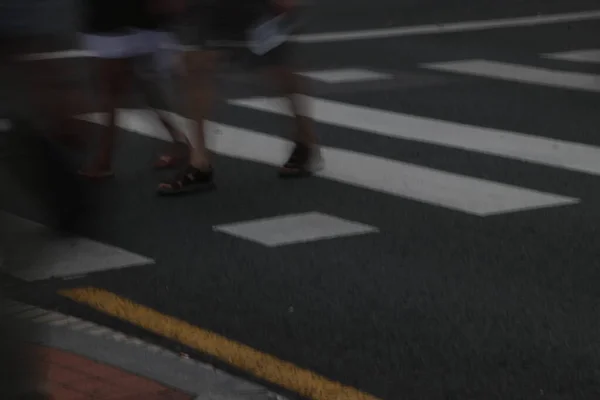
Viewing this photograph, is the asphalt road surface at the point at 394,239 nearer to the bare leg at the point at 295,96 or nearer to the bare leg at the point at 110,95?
the bare leg at the point at 110,95

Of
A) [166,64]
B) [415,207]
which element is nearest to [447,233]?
[415,207]

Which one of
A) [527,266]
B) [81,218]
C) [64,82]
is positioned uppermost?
[64,82]

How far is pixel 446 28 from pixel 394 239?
8.89 m

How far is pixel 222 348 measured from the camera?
18.4ft

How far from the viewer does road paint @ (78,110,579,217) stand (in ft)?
26.0

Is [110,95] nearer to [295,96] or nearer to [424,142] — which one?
[295,96]

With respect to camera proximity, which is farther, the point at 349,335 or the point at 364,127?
the point at 364,127

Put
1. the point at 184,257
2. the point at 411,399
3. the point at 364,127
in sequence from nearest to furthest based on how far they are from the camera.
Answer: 1. the point at 411,399
2. the point at 184,257
3. the point at 364,127

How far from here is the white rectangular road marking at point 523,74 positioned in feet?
39.8

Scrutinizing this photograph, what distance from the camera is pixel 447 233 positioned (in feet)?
23.9

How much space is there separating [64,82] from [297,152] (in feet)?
17.3

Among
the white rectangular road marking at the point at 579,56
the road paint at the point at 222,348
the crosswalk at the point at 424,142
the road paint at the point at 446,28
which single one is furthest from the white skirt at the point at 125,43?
the road paint at the point at 446,28

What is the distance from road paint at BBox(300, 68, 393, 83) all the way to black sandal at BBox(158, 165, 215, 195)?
4.25 meters

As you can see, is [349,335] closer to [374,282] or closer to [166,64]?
[374,282]
